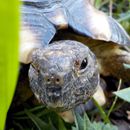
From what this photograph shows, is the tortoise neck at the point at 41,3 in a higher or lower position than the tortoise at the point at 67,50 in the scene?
higher

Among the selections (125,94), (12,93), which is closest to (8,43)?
(12,93)

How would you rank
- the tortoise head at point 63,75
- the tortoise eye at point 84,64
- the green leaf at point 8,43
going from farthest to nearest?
the tortoise eye at point 84,64, the tortoise head at point 63,75, the green leaf at point 8,43

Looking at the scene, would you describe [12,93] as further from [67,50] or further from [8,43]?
[67,50]

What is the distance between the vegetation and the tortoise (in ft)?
0.35

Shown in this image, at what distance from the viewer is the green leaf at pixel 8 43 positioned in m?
0.30

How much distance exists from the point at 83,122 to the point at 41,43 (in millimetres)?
332

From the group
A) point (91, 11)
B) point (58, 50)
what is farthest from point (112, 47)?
point (58, 50)

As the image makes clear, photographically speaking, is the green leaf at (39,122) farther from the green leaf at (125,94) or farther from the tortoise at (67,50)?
the green leaf at (125,94)

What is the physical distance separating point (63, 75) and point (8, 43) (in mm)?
697

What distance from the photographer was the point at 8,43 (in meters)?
0.32

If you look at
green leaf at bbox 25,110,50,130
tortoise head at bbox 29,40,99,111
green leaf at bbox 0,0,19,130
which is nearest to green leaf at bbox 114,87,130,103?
tortoise head at bbox 29,40,99,111

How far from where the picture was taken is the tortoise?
1.03m

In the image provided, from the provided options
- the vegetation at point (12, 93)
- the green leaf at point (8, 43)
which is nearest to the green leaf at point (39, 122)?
the vegetation at point (12, 93)

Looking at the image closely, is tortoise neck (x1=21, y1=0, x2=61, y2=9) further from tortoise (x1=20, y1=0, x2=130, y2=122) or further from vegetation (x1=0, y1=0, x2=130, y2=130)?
vegetation (x1=0, y1=0, x2=130, y2=130)
